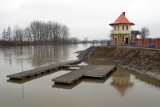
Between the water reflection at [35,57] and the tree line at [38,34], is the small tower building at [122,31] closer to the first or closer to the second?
the water reflection at [35,57]

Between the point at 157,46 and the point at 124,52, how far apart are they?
4.73 metres

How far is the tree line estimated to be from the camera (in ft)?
349

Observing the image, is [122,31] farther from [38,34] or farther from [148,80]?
[38,34]

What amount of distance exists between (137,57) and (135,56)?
684mm

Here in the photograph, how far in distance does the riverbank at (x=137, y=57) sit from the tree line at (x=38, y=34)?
7132cm

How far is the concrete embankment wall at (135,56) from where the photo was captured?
20469 millimetres

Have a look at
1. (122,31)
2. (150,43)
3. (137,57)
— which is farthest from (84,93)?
(122,31)

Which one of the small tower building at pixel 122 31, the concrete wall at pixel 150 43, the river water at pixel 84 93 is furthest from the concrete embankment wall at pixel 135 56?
the small tower building at pixel 122 31

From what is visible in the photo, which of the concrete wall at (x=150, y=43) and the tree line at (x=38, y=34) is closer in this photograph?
the concrete wall at (x=150, y=43)

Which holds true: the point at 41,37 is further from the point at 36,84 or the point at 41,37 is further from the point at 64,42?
the point at 36,84

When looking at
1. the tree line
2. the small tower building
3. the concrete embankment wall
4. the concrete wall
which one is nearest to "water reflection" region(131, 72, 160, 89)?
the concrete embankment wall

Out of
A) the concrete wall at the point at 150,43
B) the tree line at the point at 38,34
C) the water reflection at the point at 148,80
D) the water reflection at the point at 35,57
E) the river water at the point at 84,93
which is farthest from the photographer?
the tree line at the point at 38,34

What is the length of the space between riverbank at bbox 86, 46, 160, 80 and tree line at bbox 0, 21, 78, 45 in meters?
71.3

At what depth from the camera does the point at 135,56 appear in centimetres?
2589
